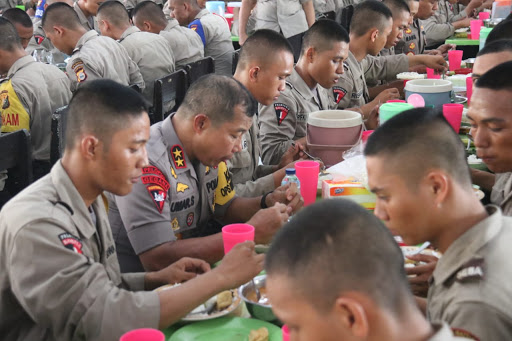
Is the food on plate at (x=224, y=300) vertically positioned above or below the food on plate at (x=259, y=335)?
below

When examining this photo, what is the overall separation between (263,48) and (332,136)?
2.01 ft

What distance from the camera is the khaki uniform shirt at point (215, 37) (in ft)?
21.7

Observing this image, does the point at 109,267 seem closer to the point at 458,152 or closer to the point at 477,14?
the point at 458,152

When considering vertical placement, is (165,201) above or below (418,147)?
below

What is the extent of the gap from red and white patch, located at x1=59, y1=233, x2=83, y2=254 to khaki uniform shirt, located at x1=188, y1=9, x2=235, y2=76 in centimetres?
517

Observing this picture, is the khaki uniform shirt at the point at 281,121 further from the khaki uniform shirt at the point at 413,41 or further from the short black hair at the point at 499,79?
the khaki uniform shirt at the point at 413,41

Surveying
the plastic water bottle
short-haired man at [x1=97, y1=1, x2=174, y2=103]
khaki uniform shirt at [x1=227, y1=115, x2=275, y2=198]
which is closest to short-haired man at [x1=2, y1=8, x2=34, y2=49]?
short-haired man at [x1=97, y1=1, x2=174, y2=103]

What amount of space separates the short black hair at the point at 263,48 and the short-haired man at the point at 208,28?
345cm

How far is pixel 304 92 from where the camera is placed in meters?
3.64

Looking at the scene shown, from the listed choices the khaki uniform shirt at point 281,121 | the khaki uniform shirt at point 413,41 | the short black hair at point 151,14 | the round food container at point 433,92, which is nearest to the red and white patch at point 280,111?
the khaki uniform shirt at point 281,121

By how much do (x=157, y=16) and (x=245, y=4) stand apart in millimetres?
1509

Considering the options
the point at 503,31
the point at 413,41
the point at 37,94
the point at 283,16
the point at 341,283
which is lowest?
the point at 413,41

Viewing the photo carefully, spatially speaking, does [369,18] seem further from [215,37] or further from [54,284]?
[54,284]

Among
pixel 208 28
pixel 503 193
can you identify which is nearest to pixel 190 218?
→ pixel 503 193
